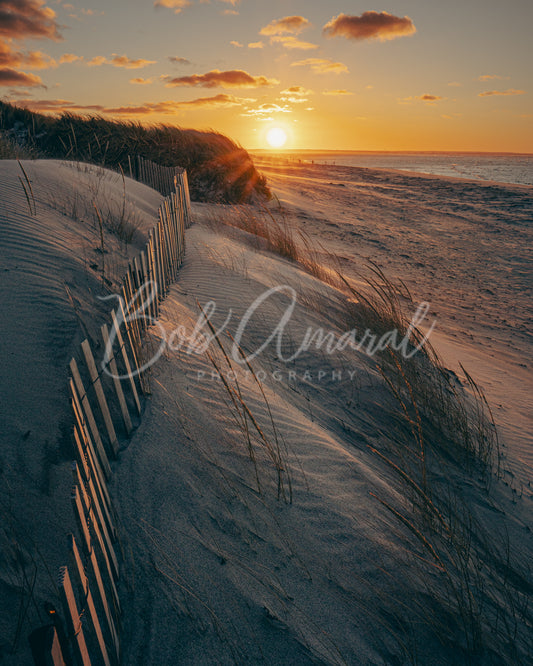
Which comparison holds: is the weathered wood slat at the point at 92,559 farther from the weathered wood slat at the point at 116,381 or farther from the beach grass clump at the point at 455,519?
the beach grass clump at the point at 455,519

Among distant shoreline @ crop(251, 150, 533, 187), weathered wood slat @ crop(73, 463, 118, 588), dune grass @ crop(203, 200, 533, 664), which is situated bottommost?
dune grass @ crop(203, 200, 533, 664)

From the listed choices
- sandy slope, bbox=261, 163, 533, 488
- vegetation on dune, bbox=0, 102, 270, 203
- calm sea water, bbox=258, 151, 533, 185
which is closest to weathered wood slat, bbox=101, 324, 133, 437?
sandy slope, bbox=261, 163, 533, 488

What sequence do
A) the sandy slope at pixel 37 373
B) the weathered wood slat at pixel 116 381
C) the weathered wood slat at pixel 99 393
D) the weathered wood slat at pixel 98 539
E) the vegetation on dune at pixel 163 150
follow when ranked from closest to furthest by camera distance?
the weathered wood slat at pixel 98 539, the sandy slope at pixel 37 373, the weathered wood slat at pixel 99 393, the weathered wood slat at pixel 116 381, the vegetation on dune at pixel 163 150

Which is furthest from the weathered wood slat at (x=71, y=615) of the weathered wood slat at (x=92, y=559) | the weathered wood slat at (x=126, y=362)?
the weathered wood slat at (x=126, y=362)

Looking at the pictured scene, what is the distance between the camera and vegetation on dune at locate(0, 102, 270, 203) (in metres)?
13.3

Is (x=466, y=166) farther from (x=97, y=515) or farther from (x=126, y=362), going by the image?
(x=97, y=515)

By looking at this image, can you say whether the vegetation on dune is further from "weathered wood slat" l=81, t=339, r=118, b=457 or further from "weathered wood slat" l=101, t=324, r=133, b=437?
"weathered wood slat" l=81, t=339, r=118, b=457

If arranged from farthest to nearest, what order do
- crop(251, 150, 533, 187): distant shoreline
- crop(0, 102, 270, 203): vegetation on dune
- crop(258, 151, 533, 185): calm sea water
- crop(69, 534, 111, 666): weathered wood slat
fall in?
crop(258, 151, 533, 185): calm sea water < crop(251, 150, 533, 187): distant shoreline < crop(0, 102, 270, 203): vegetation on dune < crop(69, 534, 111, 666): weathered wood slat

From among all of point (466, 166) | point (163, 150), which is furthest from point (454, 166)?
point (163, 150)

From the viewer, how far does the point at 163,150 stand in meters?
13.7

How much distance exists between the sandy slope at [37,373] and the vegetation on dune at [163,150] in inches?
365

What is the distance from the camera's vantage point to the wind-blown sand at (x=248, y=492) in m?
1.56

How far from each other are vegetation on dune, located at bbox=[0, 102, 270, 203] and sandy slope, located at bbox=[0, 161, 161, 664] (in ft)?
30.5

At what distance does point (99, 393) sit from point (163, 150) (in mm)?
13985
